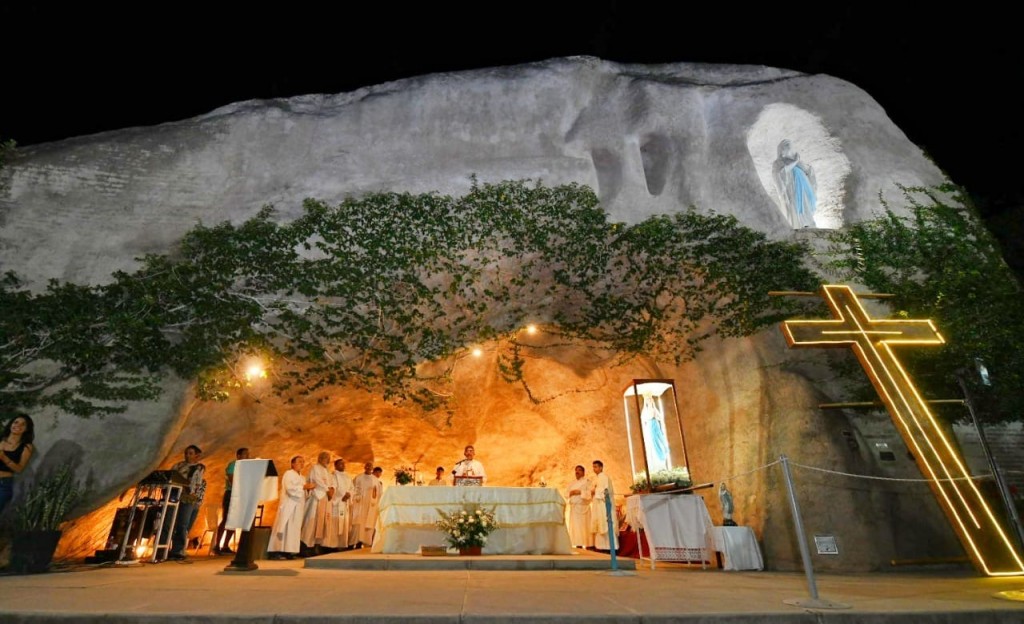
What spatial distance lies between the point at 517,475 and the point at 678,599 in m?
9.32

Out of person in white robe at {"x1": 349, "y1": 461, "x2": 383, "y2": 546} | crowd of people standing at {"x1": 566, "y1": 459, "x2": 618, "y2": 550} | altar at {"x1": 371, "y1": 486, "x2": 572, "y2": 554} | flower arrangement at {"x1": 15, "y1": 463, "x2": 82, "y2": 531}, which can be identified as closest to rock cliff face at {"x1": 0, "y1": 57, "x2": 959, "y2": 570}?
flower arrangement at {"x1": 15, "y1": 463, "x2": 82, "y2": 531}

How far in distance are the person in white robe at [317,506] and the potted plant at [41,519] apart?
3075mm

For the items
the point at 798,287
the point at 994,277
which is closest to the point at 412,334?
the point at 798,287

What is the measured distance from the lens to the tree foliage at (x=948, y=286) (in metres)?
7.26

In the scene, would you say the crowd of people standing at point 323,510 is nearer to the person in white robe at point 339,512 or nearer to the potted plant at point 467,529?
the person in white robe at point 339,512

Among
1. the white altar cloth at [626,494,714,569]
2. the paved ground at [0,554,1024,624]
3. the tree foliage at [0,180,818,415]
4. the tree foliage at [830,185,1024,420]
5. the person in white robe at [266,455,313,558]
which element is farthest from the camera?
the person in white robe at [266,455,313,558]

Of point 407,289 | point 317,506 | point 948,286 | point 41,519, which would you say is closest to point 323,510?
point 317,506

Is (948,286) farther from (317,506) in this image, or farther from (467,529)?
(317,506)

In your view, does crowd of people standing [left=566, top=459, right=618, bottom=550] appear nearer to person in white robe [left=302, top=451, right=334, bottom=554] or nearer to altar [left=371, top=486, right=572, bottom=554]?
altar [left=371, top=486, right=572, bottom=554]

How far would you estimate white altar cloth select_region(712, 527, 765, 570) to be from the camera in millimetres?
7004

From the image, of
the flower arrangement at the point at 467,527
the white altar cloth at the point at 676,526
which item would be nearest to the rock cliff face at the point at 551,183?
the white altar cloth at the point at 676,526

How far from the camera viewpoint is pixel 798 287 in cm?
859

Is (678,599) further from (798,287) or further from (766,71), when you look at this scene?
(766,71)

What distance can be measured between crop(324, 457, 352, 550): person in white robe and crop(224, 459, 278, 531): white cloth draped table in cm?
351
